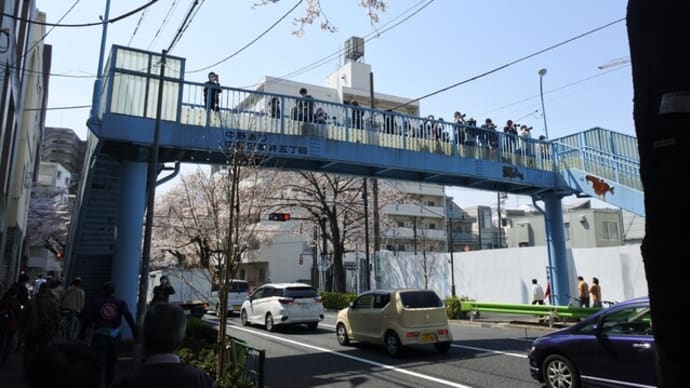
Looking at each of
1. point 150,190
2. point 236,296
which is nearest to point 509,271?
point 236,296

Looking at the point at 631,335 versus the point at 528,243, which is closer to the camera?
the point at 631,335

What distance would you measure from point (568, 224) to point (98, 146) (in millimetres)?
42825

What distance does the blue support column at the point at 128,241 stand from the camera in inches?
454

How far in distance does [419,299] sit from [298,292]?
694cm

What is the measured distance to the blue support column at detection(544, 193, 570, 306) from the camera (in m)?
18.4

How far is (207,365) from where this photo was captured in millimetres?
7672

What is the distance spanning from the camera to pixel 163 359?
8.05 ft

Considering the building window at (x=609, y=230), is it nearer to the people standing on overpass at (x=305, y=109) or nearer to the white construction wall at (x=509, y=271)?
the white construction wall at (x=509, y=271)

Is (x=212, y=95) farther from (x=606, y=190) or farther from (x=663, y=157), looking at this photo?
(x=606, y=190)

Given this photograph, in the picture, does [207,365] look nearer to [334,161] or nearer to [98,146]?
[98,146]

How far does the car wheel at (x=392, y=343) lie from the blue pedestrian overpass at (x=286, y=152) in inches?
189

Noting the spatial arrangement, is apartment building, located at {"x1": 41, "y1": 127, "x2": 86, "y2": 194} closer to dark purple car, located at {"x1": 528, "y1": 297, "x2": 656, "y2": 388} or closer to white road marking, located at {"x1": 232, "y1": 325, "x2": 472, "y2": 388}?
white road marking, located at {"x1": 232, "y1": 325, "x2": 472, "y2": 388}

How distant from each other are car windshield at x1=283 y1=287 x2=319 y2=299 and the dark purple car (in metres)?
10.8

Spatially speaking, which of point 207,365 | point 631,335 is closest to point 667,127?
point 631,335
